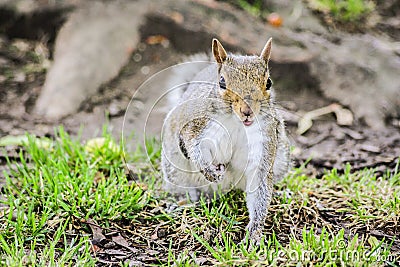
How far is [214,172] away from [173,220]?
35 centimetres

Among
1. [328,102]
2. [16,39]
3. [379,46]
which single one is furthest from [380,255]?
[16,39]

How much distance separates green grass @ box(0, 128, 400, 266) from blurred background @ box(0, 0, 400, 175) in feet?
1.85

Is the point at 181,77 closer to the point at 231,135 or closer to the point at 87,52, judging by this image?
the point at 231,135

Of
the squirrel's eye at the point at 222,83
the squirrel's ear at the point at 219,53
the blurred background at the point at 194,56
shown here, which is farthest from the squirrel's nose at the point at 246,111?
the blurred background at the point at 194,56

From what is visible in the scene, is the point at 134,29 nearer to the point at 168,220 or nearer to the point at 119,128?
the point at 119,128

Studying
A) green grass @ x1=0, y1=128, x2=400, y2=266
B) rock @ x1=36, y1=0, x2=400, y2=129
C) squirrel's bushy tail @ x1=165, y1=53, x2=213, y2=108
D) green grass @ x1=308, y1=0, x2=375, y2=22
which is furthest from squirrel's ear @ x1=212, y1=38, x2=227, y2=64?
green grass @ x1=308, y1=0, x2=375, y2=22

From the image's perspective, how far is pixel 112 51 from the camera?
4473 mm

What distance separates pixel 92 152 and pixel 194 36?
1589 mm

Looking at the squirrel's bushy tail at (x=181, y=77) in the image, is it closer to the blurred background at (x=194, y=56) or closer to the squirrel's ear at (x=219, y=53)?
the squirrel's ear at (x=219, y=53)

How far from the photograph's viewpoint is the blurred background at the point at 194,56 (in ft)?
13.1

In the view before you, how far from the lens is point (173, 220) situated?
8.94 ft

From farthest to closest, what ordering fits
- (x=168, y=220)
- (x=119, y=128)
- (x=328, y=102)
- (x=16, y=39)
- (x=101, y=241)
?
(x=16, y=39) → (x=328, y=102) → (x=119, y=128) → (x=168, y=220) → (x=101, y=241)

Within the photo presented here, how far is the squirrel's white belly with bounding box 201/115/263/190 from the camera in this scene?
2.43m

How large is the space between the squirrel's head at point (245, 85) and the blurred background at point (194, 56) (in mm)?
1295
